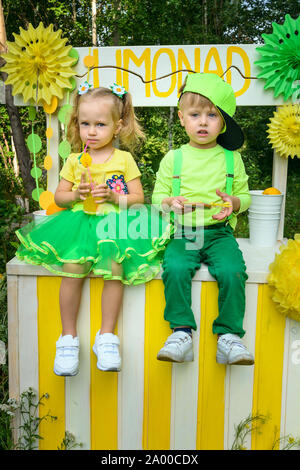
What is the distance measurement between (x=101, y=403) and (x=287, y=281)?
851 millimetres

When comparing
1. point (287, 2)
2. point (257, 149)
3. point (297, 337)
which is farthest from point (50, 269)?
point (287, 2)

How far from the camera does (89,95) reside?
6.26ft

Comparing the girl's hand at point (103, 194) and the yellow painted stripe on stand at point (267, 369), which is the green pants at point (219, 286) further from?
the girl's hand at point (103, 194)

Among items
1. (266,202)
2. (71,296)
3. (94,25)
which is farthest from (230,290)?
(94,25)

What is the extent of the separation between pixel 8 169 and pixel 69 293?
4.90m

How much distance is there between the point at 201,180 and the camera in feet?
6.14

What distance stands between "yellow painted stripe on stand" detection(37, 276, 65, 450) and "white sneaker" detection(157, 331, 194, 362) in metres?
0.46

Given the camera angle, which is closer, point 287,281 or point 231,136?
point 287,281

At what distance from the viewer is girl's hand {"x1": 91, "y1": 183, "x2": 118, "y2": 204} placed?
5.74 feet

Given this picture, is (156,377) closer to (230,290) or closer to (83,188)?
(230,290)

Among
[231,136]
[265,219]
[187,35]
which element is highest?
[187,35]

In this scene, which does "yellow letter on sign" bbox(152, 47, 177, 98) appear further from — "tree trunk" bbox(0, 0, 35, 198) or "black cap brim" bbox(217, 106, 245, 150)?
"tree trunk" bbox(0, 0, 35, 198)

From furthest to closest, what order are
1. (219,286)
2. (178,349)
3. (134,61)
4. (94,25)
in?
(94,25) < (134,61) < (219,286) < (178,349)

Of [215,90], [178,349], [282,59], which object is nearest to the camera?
[178,349]
